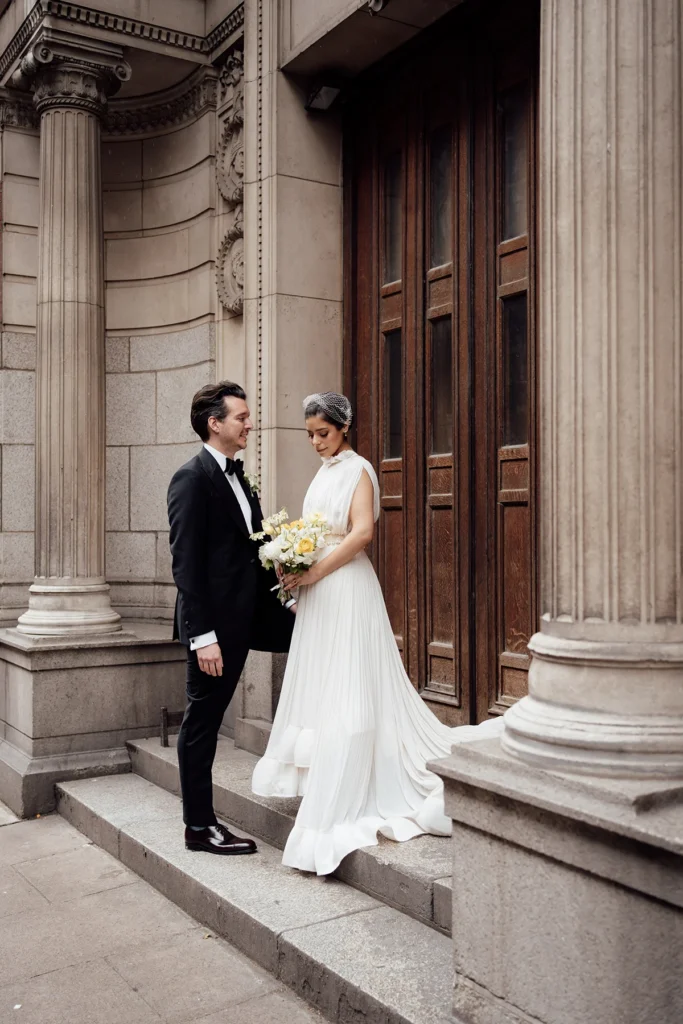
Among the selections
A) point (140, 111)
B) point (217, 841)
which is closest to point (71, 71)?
point (140, 111)

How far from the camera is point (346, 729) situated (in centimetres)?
449

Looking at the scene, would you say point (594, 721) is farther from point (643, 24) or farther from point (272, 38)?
point (272, 38)

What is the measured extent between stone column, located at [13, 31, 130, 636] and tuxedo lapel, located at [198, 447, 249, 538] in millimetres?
2409

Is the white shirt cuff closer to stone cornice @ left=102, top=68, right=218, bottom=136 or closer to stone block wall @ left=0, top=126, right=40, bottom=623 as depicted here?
stone block wall @ left=0, top=126, right=40, bottom=623

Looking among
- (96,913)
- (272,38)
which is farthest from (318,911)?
(272,38)

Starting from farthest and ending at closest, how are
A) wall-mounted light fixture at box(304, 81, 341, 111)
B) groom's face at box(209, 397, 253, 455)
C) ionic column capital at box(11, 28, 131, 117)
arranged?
ionic column capital at box(11, 28, 131, 117) < wall-mounted light fixture at box(304, 81, 341, 111) < groom's face at box(209, 397, 253, 455)

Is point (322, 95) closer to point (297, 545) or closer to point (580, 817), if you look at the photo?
point (297, 545)

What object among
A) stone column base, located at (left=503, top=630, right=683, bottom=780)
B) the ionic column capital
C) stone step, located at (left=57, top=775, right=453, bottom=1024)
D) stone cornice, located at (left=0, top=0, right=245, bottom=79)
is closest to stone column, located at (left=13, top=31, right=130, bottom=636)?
the ionic column capital

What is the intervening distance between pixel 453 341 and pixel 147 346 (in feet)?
10.6

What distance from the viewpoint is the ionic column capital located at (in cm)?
693

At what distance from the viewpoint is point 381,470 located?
20.6 ft

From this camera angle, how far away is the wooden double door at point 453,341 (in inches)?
207

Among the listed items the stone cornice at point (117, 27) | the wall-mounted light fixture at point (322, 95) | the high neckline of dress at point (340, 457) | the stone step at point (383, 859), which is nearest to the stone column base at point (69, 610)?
the stone step at point (383, 859)

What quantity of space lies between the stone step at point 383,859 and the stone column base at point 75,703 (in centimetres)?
127
